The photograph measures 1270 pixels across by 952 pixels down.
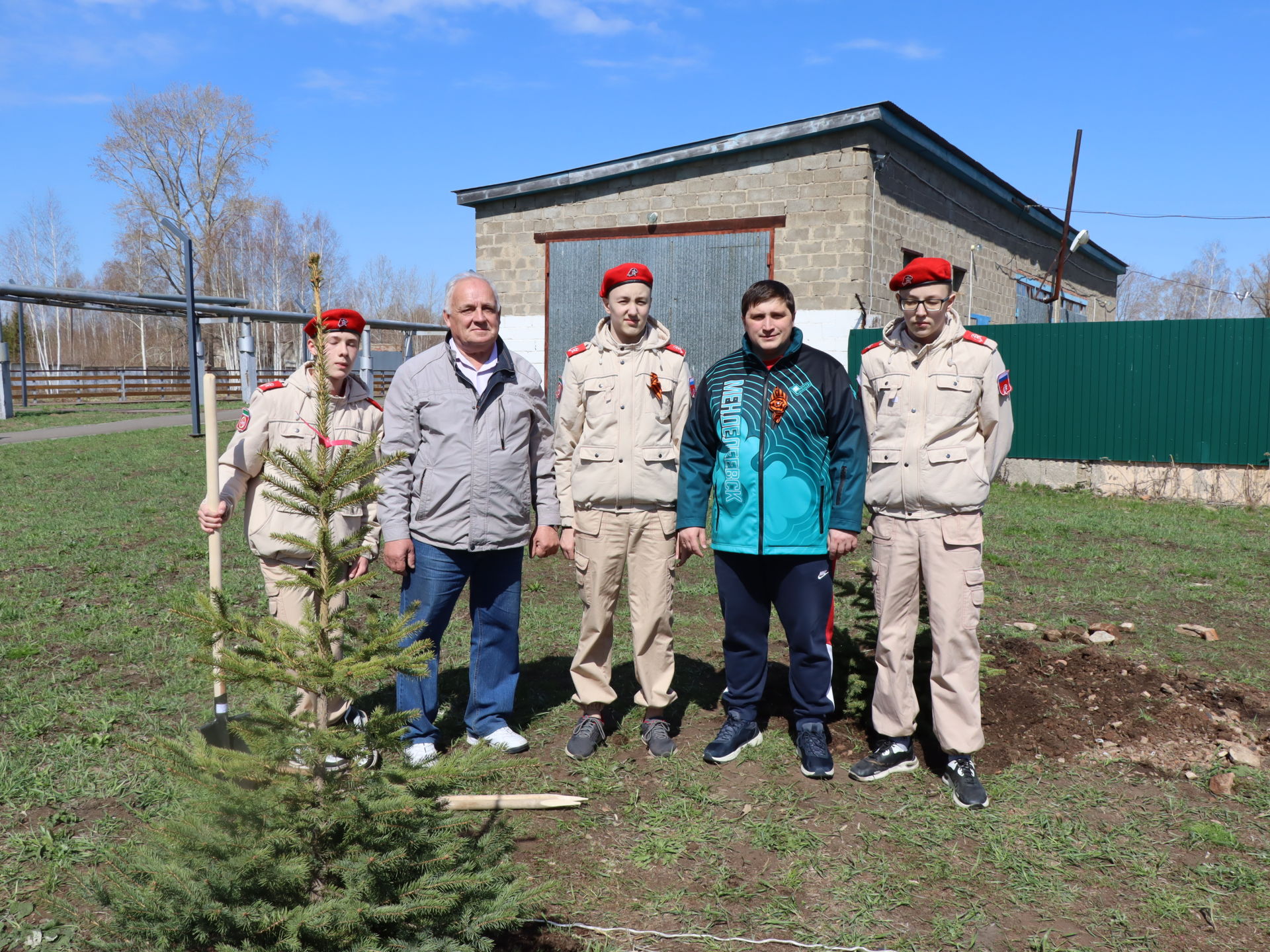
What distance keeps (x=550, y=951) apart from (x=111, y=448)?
655 inches

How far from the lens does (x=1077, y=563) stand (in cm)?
815

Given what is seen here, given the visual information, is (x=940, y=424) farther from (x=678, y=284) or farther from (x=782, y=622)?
(x=678, y=284)

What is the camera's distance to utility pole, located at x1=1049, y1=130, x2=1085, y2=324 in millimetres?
16953

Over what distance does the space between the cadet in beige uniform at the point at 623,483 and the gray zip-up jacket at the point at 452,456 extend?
28cm

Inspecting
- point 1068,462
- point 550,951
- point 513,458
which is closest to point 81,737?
point 513,458

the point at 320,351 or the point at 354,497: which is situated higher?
the point at 320,351

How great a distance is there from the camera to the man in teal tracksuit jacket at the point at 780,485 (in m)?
3.78

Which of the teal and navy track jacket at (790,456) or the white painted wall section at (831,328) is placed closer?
the teal and navy track jacket at (790,456)

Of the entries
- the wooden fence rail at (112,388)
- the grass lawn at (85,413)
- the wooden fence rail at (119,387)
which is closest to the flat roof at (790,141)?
the grass lawn at (85,413)

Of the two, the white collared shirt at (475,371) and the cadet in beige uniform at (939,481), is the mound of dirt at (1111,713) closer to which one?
the cadet in beige uniform at (939,481)

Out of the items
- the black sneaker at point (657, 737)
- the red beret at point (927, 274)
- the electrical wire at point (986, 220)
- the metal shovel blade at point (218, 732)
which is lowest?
the black sneaker at point (657, 737)

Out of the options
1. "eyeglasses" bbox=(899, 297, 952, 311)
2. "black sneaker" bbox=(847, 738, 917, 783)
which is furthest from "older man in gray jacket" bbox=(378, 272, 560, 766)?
"eyeglasses" bbox=(899, 297, 952, 311)

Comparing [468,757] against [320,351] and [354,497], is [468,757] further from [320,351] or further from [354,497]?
[320,351]

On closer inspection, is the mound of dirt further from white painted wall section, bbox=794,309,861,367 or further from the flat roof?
the flat roof
